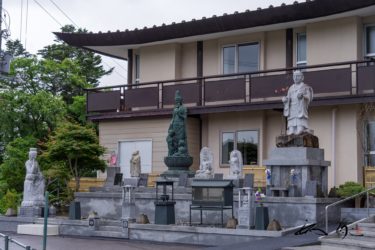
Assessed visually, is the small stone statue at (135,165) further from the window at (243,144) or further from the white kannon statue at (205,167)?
the window at (243,144)

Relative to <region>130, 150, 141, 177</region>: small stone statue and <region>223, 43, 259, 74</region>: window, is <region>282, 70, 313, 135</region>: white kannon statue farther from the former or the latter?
<region>223, 43, 259, 74</region>: window

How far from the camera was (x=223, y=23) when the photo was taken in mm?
27781

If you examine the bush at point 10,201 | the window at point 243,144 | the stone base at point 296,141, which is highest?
the window at point 243,144

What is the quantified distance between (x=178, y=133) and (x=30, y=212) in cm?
593

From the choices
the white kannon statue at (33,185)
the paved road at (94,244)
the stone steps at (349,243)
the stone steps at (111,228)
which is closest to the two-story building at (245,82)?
the white kannon statue at (33,185)

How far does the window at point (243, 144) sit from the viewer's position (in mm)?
28156

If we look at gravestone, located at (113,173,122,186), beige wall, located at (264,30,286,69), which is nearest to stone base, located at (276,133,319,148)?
gravestone, located at (113,173,122,186)

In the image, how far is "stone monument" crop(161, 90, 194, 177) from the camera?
24.0 m

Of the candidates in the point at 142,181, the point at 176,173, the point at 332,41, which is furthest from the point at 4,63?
the point at 332,41

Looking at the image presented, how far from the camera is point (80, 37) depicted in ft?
104

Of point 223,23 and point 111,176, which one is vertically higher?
point 223,23

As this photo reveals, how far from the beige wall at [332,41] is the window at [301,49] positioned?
0.56 metres

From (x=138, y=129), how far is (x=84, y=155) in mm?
3753

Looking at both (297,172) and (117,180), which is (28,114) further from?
(297,172)
